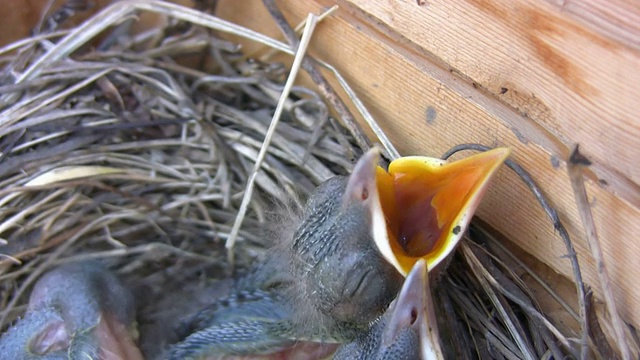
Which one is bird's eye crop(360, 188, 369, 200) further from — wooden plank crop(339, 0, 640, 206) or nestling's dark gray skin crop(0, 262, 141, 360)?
nestling's dark gray skin crop(0, 262, 141, 360)

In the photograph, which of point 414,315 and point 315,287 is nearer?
point 414,315

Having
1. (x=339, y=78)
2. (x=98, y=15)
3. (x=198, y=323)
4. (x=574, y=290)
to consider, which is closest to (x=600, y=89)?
(x=574, y=290)

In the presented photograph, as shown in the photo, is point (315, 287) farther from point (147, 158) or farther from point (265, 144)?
point (147, 158)

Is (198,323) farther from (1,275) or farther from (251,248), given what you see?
(1,275)

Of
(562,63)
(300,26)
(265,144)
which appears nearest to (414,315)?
(562,63)

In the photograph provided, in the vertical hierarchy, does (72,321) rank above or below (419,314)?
below

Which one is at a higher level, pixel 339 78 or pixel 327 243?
pixel 339 78

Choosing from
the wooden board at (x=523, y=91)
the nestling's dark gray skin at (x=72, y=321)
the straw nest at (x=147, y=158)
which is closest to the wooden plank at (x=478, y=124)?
the wooden board at (x=523, y=91)
